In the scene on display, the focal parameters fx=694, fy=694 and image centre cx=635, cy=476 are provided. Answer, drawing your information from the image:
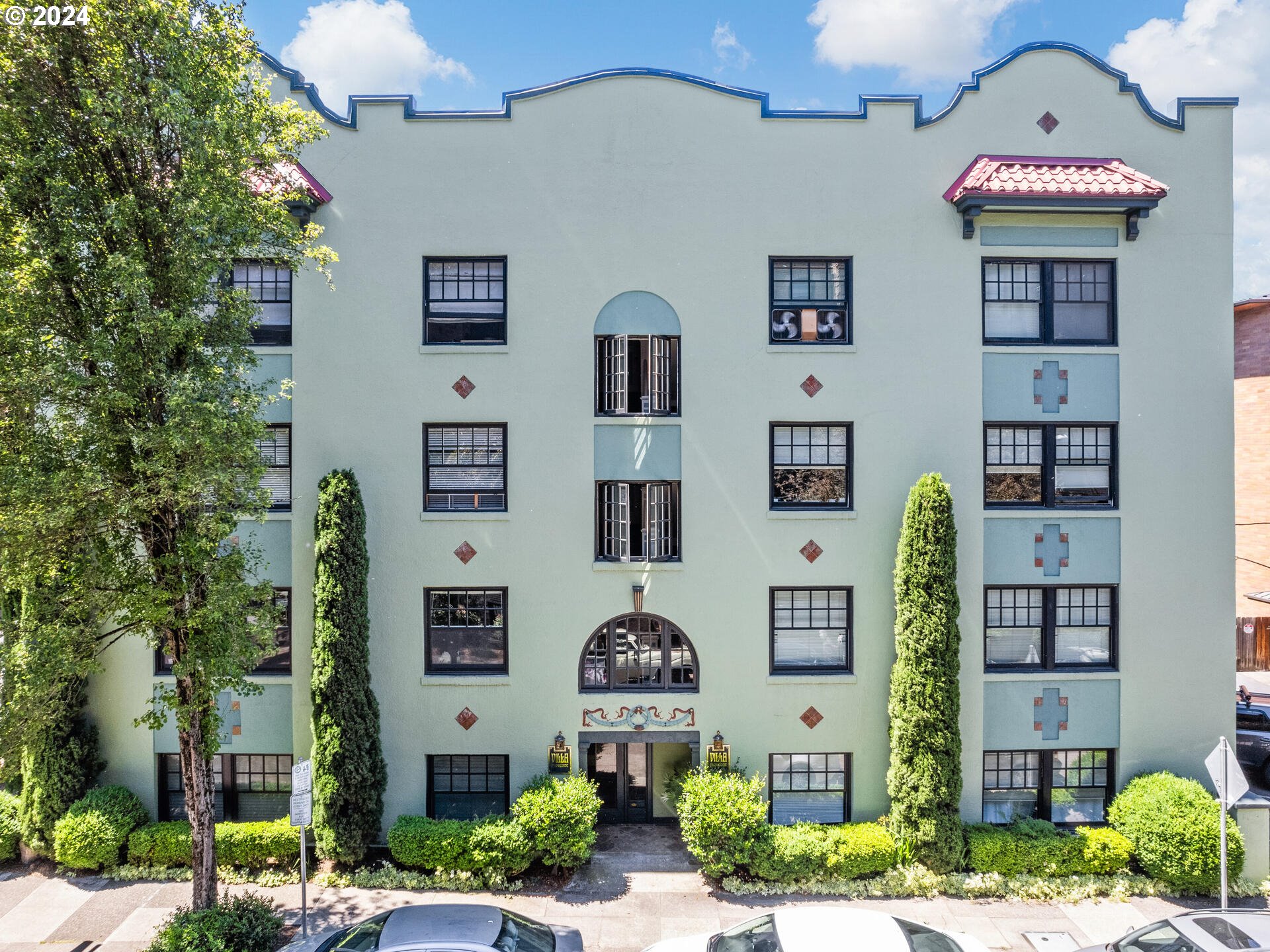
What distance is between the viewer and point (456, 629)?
12.3 metres

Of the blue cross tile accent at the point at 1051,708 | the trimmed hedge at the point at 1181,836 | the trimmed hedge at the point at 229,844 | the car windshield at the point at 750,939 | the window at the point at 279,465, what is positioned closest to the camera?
the car windshield at the point at 750,939

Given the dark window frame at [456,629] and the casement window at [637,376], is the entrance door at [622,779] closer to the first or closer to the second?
the dark window frame at [456,629]

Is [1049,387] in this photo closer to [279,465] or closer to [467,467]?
[467,467]

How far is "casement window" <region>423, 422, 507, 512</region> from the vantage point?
12.3 meters

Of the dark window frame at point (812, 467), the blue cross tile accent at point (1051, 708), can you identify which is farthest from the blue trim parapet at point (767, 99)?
the blue cross tile accent at point (1051, 708)

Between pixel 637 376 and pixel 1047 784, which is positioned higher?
pixel 637 376

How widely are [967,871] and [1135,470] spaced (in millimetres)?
7506

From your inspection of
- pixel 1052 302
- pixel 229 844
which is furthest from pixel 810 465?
pixel 229 844

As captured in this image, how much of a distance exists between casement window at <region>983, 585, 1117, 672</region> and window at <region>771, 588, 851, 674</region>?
8.54 ft

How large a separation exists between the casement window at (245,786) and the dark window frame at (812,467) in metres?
9.76

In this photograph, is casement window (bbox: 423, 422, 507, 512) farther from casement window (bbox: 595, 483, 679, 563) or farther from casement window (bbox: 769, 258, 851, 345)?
casement window (bbox: 769, 258, 851, 345)

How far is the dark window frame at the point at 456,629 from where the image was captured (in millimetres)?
12234

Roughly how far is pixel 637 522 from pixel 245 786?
838 cm

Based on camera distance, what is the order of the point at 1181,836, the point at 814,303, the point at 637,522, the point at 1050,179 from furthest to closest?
the point at 814,303, the point at 637,522, the point at 1050,179, the point at 1181,836
